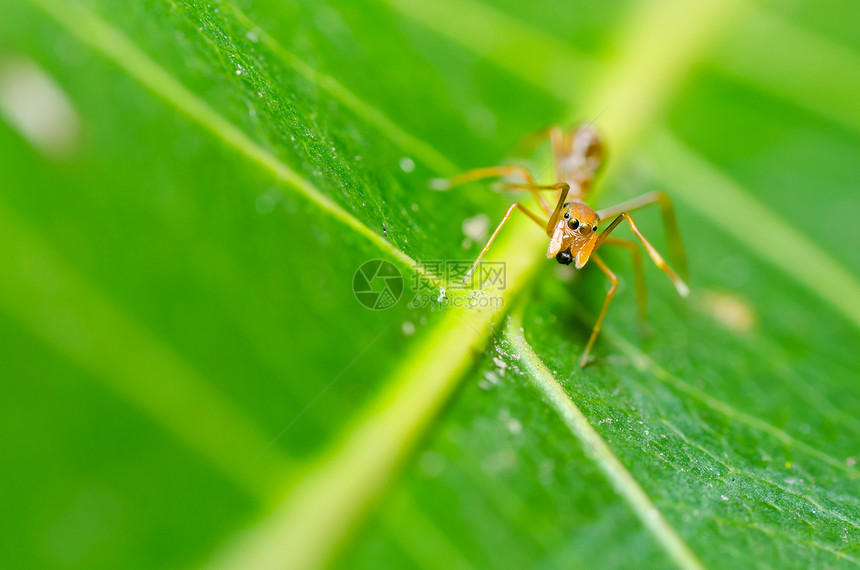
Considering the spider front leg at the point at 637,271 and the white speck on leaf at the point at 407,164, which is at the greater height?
the spider front leg at the point at 637,271

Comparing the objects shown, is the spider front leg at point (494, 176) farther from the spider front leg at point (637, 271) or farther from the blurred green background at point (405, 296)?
the spider front leg at point (637, 271)

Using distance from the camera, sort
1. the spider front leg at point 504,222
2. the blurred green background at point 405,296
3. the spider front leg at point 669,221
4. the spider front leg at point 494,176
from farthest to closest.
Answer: the spider front leg at point 669,221, the spider front leg at point 494,176, the spider front leg at point 504,222, the blurred green background at point 405,296

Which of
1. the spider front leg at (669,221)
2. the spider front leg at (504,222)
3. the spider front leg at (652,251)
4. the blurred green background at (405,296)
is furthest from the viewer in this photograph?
the spider front leg at (669,221)

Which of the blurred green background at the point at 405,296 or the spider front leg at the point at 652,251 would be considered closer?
the blurred green background at the point at 405,296

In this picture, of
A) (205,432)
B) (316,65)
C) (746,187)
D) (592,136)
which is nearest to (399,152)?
(316,65)

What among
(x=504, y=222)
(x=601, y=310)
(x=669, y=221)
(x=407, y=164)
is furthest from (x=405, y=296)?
(x=669, y=221)

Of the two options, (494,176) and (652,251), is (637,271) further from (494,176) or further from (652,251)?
(494,176)

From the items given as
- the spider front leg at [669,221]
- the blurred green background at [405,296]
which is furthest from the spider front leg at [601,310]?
the spider front leg at [669,221]

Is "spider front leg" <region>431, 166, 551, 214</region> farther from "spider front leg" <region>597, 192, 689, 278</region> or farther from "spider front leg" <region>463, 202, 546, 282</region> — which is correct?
"spider front leg" <region>597, 192, 689, 278</region>

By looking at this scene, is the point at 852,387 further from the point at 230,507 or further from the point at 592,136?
the point at 230,507
